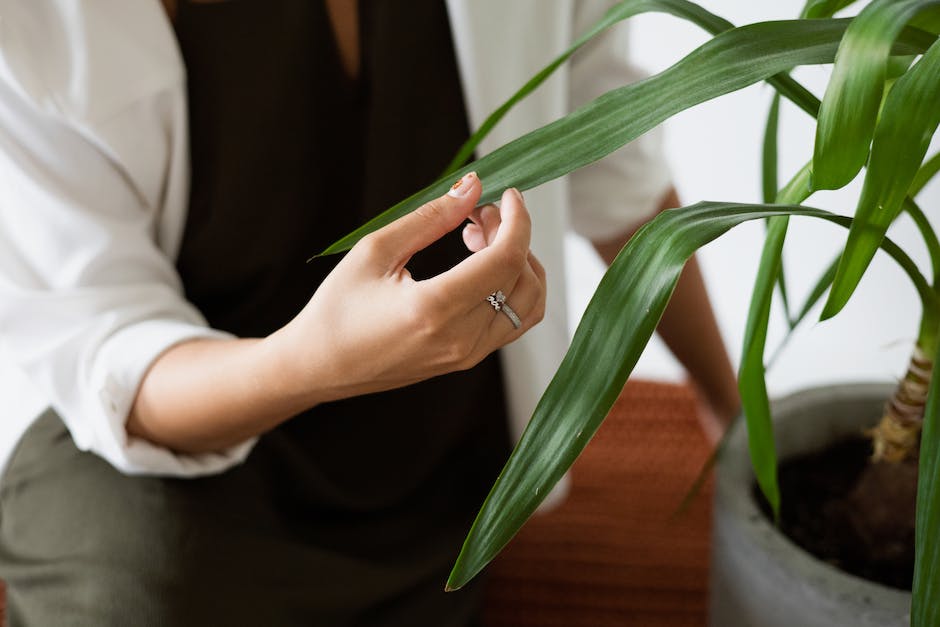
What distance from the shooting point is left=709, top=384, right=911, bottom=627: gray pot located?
60 centimetres

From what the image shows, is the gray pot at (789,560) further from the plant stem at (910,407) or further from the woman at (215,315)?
the woman at (215,315)

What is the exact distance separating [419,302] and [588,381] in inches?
4.7

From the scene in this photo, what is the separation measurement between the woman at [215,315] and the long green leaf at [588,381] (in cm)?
15

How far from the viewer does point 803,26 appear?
46 cm

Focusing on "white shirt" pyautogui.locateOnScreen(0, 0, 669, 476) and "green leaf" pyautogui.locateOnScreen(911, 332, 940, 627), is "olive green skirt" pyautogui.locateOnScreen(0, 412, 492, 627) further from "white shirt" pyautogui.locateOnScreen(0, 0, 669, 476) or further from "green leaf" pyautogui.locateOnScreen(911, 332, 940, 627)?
"green leaf" pyautogui.locateOnScreen(911, 332, 940, 627)

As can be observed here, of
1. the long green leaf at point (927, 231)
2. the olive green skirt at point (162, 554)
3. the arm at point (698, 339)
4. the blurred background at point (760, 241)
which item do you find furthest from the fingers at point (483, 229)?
the blurred background at point (760, 241)

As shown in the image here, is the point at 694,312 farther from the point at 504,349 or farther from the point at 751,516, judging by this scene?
the point at 751,516

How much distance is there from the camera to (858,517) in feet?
2.34

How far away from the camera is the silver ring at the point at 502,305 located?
20.5 inches

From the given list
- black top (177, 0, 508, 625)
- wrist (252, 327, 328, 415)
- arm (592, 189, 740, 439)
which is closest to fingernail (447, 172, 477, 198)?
wrist (252, 327, 328, 415)

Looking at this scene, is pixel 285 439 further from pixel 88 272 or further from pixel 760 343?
pixel 760 343

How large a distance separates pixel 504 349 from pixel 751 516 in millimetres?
306

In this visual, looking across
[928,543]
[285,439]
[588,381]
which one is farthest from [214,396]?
[928,543]

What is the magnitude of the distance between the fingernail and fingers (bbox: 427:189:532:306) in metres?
0.02
